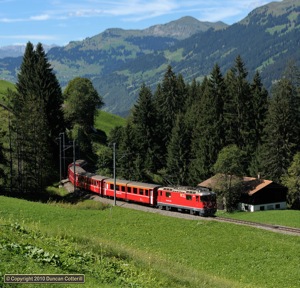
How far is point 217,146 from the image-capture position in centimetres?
7169

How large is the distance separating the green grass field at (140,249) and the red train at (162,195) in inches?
319

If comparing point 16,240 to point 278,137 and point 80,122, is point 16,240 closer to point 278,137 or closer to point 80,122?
point 278,137

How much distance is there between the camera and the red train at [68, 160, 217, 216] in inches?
1969

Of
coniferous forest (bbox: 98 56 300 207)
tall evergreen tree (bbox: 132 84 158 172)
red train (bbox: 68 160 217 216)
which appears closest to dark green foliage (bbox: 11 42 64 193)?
red train (bbox: 68 160 217 216)

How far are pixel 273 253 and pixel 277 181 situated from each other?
39.0 m

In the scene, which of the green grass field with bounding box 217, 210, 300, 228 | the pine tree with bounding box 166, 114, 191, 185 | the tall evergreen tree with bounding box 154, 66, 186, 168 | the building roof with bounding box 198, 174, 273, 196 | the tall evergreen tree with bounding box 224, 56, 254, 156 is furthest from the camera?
the tall evergreen tree with bounding box 154, 66, 186, 168

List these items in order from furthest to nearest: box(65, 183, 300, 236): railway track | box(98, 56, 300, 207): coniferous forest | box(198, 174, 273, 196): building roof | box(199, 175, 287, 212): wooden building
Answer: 1. box(98, 56, 300, 207): coniferous forest
2. box(199, 175, 287, 212): wooden building
3. box(198, 174, 273, 196): building roof
4. box(65, 183, 300, 236): railway track

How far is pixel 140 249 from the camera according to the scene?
2834cm

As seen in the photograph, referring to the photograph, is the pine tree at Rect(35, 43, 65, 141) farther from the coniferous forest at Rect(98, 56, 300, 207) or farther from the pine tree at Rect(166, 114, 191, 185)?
the pine tree at Rect(166, 114, 191, 185)

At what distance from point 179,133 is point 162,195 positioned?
24.2 m

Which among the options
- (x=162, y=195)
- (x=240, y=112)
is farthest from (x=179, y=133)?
(x=162, y=195)

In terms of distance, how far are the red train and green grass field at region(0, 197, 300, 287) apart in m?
8.10

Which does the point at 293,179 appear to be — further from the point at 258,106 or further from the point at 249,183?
the point at 258,106

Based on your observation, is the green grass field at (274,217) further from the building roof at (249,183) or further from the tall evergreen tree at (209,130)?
the tall evergreen tree at (209,130)
